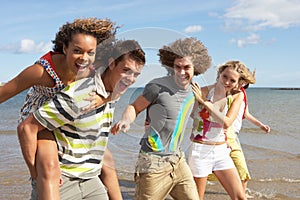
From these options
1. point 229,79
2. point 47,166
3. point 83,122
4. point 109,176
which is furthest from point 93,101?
point 229,79

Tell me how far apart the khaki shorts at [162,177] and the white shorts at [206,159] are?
659mm

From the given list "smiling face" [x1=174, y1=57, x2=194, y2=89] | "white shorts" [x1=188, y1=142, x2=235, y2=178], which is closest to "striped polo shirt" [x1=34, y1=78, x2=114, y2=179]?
"smiling face" [x1=174, y1=57, x2=194, y2=89]

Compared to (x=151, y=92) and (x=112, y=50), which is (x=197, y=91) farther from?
(x=112, y=50)

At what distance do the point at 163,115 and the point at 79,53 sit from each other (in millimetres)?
1045

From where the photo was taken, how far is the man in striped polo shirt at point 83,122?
105 inches

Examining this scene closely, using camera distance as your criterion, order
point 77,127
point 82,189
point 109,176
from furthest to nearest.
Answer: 1. point 109,176
2. point 82,189
3. point 77,127

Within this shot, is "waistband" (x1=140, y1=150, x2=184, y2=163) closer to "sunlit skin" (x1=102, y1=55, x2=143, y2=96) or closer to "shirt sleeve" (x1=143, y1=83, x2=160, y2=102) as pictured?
"shirt sleeve" (x1=143, y1=83, x2=160, y2=102)

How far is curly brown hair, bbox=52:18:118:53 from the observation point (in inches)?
113

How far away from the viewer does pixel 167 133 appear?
11.7ft

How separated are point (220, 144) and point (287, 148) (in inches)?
283

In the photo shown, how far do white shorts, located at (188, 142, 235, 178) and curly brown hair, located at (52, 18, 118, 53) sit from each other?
197 cm

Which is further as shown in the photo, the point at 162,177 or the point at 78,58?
the point at 162,177

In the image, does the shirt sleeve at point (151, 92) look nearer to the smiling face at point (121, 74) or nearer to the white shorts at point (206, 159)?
the smiling face at point (121, 74)

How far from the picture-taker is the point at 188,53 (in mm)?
3527
